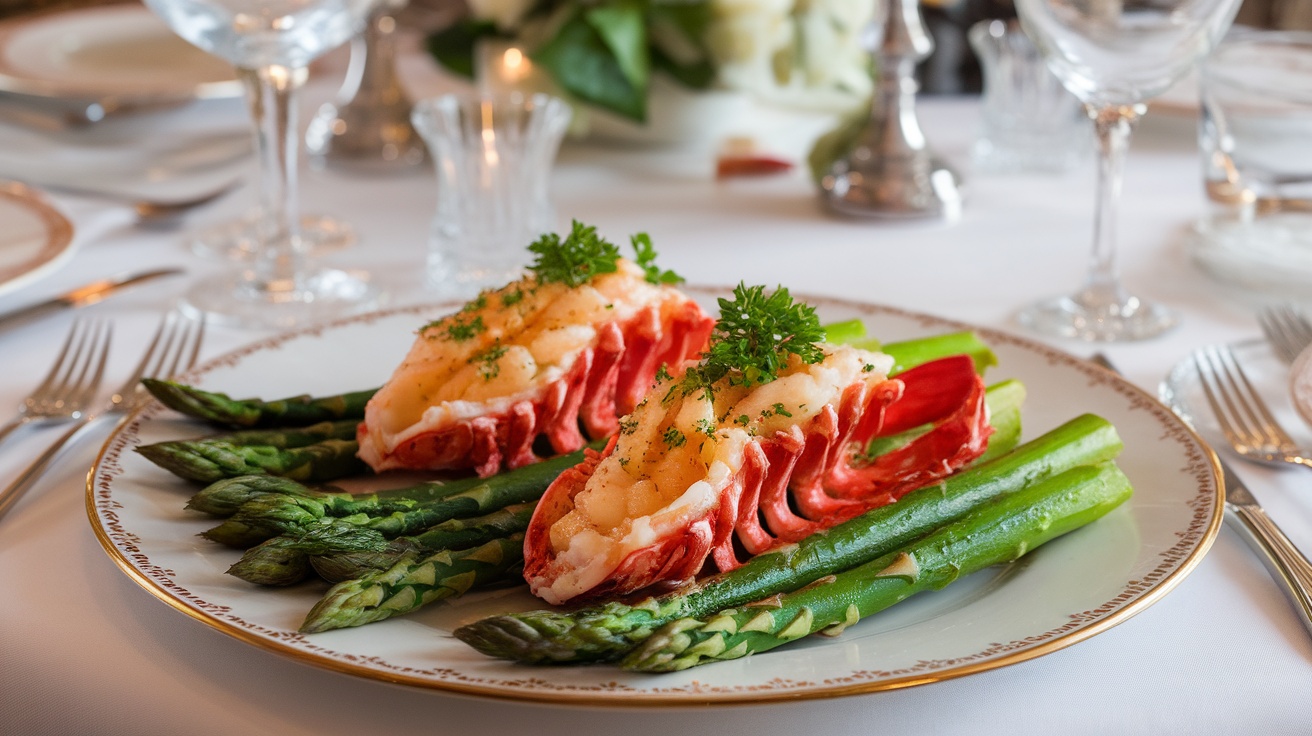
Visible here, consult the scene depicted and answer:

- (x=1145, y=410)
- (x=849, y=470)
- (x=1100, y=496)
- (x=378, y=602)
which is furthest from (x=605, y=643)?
(x=1145, y=410)

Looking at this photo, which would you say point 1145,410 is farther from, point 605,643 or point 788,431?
point 605,643

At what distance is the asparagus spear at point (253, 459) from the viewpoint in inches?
53.4

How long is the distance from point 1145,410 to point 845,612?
2.03ft

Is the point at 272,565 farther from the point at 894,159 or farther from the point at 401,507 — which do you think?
the point at 894,159

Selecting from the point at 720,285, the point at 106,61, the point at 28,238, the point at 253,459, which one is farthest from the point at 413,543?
the point at 106,61

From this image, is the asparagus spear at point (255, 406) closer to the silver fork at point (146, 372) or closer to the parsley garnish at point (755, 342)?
the silver fork at point (146, 372)

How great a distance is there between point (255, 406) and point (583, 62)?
1.44 metres

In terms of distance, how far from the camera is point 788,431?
1247 mm

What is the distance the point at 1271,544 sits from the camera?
1.35 metres

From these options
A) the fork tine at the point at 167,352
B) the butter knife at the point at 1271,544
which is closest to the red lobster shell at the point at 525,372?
the fork tine at the point at 167,352

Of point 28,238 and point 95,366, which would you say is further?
point 28,238

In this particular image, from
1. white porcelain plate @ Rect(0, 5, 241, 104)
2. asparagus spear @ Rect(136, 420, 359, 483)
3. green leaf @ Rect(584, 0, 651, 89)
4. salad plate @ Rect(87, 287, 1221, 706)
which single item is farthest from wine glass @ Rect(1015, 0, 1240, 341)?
white porcelain plate @ Rect(0, 5, 241, 104)

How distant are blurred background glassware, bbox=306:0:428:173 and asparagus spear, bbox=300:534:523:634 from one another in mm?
1866

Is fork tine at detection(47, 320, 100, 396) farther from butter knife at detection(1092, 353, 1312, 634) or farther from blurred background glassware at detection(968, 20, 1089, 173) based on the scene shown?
blurred background glassware at detection(968, 20, 1089, 173)
